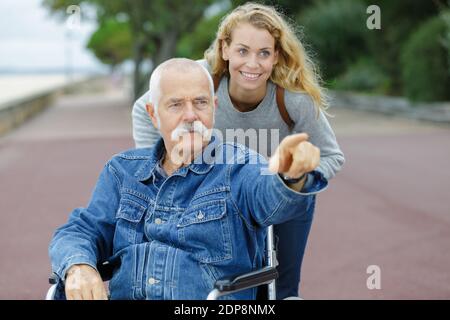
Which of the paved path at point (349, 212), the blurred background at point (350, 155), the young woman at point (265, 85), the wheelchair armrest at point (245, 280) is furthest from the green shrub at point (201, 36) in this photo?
the wheelchair armrest at point (245, 280)

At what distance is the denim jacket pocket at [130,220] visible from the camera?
257 centimetres

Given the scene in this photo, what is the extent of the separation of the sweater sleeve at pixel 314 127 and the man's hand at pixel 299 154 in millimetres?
1024

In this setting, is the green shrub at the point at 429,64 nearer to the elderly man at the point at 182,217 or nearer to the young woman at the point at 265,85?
the young woman at the point at 265,85

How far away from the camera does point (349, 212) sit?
759cm

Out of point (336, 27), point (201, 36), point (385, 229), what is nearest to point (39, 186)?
point (385, 229)

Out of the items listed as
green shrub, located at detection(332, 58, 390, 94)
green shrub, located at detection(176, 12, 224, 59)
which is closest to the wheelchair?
green shrub, located at detection(332, 58, 390, 94)

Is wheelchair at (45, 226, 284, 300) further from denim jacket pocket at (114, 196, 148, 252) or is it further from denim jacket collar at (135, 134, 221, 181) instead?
denim jacket collar at (135, 134, 221, 181)

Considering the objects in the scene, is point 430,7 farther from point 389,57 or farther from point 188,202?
point 188,202

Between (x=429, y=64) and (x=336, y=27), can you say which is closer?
(x=429, y=64)

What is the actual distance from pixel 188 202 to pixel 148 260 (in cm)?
24

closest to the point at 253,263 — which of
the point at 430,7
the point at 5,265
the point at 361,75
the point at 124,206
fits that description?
the point at 124,206

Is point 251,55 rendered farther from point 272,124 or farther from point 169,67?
point 169,67

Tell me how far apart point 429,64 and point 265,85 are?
15.3 metres

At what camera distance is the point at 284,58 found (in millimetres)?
3037
